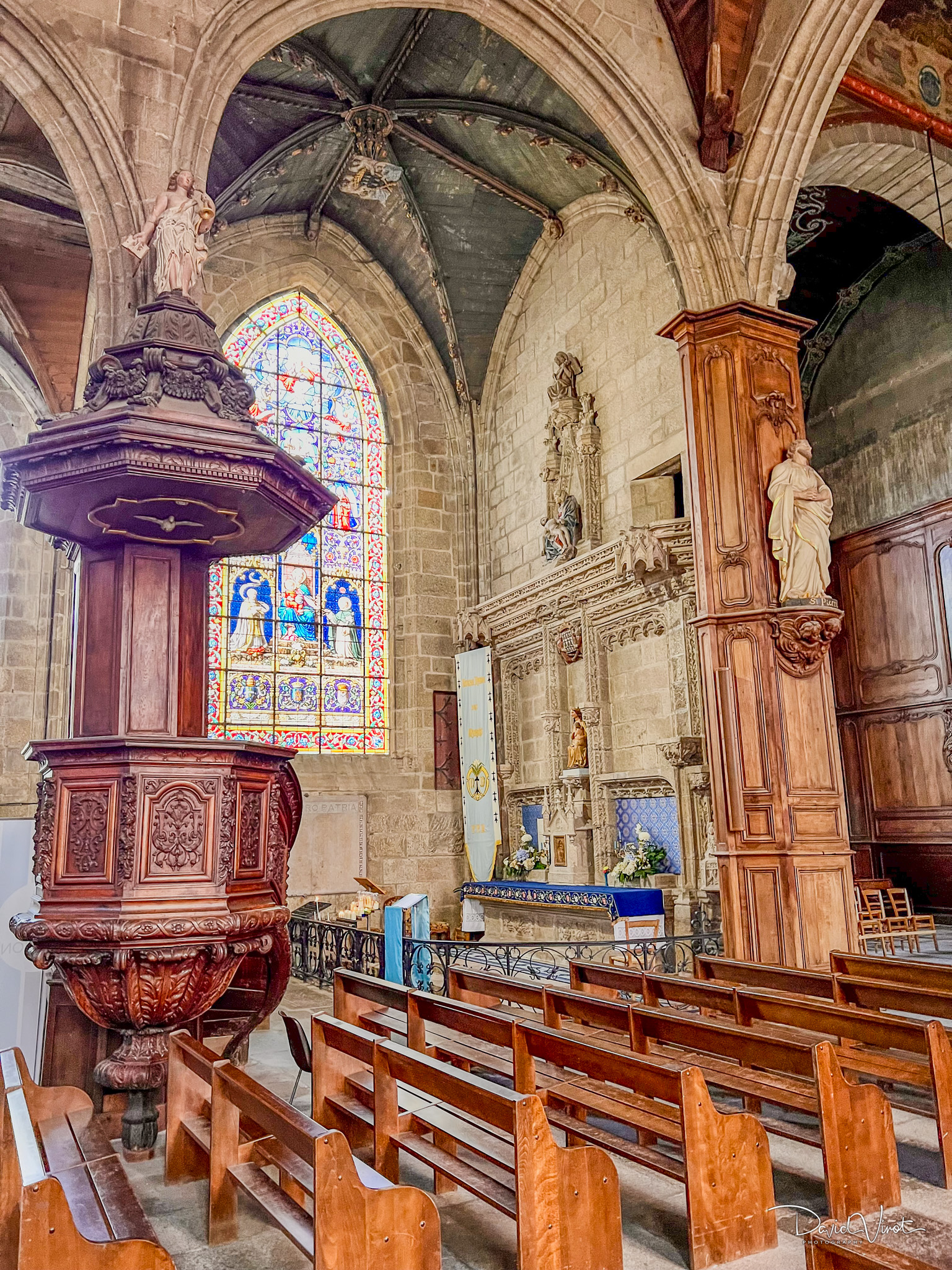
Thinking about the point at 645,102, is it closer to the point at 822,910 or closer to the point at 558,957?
the point at 822,910

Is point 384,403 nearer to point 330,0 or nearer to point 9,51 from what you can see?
point 330,0

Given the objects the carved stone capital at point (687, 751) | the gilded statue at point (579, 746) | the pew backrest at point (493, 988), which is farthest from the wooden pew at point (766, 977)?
the gilded statue at point (579, 746)

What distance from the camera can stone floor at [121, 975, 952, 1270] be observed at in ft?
9.61

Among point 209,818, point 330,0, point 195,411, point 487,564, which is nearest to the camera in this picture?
point 209,818

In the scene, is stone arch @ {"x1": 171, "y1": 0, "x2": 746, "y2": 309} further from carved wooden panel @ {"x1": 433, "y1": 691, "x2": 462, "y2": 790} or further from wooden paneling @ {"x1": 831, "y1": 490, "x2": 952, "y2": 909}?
carved wooden panel @ {"x1": 433, "y1": 691, "x2": 462, "y2": 790}

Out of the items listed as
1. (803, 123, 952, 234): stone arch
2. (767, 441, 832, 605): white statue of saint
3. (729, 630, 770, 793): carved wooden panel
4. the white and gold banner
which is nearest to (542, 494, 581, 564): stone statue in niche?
the white and gold banner

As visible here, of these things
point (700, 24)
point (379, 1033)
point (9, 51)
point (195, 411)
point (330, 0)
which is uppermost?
point (700, 24)

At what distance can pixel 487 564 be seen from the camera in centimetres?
1450

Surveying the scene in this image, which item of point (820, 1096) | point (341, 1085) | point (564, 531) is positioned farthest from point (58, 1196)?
point (564, 531)

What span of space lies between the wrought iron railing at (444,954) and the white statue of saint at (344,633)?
4257 mm

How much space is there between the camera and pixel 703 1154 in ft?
9.46

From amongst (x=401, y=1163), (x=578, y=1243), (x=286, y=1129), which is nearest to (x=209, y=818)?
(x=401, y=1163)

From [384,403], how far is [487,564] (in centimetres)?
284

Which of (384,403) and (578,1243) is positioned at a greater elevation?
(384,403)
